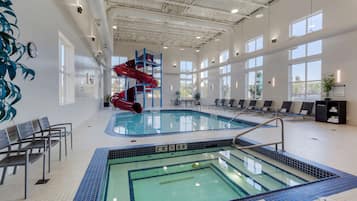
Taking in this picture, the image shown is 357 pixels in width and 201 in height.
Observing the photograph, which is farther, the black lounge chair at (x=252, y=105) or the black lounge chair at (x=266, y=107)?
the black lounge chair at (x=252, y=105)

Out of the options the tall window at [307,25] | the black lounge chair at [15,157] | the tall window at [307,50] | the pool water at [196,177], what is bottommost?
the pool water at [196,177]

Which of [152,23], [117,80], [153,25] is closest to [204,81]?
[153,25]

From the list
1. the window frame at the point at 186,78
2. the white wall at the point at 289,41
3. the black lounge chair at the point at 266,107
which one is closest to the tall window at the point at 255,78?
the white wall at the point at 289,41

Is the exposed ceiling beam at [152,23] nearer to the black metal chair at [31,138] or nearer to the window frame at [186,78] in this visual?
the window frame at [186,78]

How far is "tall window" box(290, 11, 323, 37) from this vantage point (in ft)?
23.1

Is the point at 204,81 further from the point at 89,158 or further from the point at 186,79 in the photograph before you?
the point at 89,158

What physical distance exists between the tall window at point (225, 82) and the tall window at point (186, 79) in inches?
137

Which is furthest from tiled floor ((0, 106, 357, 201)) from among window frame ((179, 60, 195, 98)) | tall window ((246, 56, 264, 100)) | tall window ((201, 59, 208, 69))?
window frame ((179, 60, 195, 98))

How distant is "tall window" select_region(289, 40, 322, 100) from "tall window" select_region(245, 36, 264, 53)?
1963mm

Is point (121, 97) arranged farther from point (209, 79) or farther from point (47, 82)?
point (209, 79)

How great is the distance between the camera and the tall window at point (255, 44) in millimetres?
9844

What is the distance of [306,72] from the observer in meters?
7.64

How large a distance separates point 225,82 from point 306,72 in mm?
6191

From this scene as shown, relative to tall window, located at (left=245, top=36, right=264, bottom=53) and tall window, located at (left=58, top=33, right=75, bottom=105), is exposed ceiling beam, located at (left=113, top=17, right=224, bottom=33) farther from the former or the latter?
tall window, located at (left=58, top=33, right=75, bottom=105)
